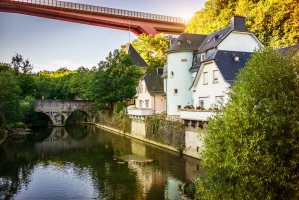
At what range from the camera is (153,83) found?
148ft

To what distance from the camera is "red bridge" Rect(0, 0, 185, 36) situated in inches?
2083

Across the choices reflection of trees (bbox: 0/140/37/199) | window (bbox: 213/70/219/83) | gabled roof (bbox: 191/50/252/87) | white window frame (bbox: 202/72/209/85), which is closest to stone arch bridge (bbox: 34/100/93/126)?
reflection of trees (bbox: 0/140/37/199)

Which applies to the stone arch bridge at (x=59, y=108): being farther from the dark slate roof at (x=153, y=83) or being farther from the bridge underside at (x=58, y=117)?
the dark slate roof at (x=153, y=83)

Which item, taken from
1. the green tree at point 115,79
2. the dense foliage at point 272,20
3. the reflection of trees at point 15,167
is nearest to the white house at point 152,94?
the green tree at point 115,79

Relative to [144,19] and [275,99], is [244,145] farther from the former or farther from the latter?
[144,19]

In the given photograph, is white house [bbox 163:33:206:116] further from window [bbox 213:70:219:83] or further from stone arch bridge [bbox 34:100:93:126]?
stone arch bridge [bbox 34:100:93:126]

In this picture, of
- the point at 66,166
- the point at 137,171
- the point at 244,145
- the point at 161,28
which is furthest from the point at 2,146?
the point at 161,28

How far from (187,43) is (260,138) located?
25283mm

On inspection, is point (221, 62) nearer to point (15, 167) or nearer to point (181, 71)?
point (181, 71)

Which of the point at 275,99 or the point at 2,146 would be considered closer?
the point at 275,99

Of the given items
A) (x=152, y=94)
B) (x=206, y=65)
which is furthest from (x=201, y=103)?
(x=152, y=94)

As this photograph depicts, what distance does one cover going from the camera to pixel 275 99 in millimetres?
12242

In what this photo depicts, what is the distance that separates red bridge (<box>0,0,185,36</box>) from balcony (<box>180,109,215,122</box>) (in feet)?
114

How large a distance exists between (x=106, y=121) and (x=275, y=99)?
46313 millimetres
